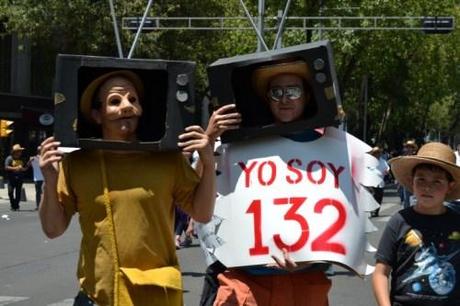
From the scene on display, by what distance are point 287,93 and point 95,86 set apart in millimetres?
890

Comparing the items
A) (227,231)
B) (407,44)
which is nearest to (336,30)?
(407,44)

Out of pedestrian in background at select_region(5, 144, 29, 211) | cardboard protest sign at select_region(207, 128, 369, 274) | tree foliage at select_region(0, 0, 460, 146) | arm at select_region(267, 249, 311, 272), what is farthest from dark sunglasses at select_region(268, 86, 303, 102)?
tree foliage at select_region(0, 0, 460, 146)

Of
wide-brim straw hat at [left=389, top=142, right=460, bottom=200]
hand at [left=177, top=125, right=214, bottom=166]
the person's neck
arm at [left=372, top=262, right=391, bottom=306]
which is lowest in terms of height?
arm at [left=372, top=262, right=391, bottom=306]

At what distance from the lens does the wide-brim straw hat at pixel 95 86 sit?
341 cm

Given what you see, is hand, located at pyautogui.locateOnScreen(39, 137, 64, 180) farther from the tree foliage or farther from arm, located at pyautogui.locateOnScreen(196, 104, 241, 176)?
the tree foliage

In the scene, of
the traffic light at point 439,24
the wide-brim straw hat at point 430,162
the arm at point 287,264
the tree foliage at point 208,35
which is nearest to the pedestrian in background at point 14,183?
the tree foliage at point 208,35

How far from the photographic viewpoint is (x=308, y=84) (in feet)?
12.7

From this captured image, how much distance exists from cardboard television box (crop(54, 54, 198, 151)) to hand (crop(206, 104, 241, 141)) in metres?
0.23

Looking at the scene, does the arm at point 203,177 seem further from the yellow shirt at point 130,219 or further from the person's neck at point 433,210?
the person's neck at point 433,210

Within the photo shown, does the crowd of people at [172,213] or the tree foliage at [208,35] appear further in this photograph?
the tree foliage at [208,35]

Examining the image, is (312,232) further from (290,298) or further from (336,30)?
(336,30)

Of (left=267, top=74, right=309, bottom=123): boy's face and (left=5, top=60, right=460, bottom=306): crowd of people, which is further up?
(left=267, top=74, right=309, bottom=123): boy's face

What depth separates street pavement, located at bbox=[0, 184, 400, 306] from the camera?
8680mm

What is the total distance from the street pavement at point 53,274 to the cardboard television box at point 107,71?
9.69ft
